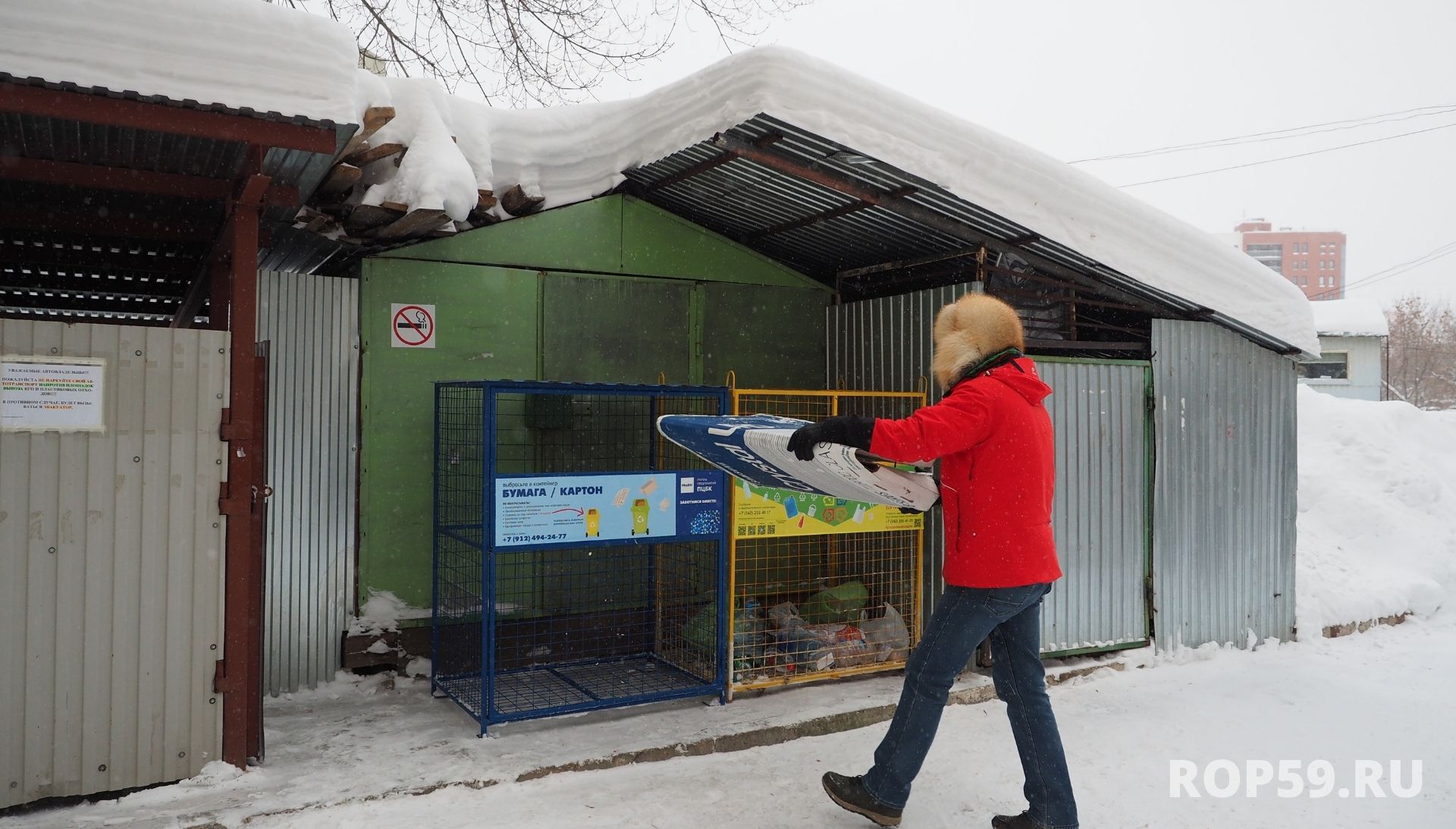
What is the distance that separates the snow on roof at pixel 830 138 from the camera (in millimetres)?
5562

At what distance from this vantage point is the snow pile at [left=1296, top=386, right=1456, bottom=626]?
28.9 feet

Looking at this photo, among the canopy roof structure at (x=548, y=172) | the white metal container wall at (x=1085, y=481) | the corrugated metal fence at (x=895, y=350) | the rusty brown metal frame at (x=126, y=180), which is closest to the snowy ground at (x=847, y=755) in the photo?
the white metal container wall at (x=1085, y=481)

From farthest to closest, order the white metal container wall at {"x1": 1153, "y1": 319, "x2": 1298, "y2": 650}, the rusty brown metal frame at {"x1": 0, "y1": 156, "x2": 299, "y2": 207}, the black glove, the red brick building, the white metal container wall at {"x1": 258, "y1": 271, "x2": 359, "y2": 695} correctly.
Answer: the red brick building
the white metal container wall at {"x1": 1153, "y1": 319, "x2": 1298, "y2": 650}
the white metal container wall at {"x1": 258, "y1": 271, "x2": 359, "y2": 695}
the rusty brown metal frame at {"x1": 0, "y1": 156, "x2": 299, "y2": 207}
the black glove

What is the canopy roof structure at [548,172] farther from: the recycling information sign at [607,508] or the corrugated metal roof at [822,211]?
the recycling information sign at [607,508]

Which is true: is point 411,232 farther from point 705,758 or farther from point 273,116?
point 705,758

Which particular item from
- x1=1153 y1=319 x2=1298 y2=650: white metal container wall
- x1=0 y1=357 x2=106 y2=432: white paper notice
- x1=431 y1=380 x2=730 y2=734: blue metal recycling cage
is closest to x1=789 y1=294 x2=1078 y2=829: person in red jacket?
x1=431 y1=380 x2=730 y2=734: blue metal recycling cage

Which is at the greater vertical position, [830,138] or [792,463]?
[830,138]

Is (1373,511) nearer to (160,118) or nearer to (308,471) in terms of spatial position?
(308,471)

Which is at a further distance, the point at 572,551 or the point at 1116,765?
the point at 572,551

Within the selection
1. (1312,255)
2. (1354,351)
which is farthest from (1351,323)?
(1312,255)

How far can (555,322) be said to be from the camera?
705 cm

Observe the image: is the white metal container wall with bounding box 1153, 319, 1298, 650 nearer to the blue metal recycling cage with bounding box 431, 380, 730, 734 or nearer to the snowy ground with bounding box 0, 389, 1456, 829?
the snowy ground with bounding box 0, 389, 1456, 829

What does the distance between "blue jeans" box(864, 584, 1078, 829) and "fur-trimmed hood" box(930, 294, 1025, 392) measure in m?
1.00

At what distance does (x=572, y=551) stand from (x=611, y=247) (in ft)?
7.72
